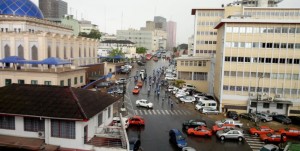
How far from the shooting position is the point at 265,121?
43.0m

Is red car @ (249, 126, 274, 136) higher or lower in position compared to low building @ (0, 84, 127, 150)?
lower

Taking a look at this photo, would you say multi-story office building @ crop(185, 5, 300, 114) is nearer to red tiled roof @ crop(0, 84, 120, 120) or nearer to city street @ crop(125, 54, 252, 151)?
city street @ crop(125, 54, 252, 151)

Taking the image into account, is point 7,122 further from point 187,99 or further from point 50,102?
point 187,99

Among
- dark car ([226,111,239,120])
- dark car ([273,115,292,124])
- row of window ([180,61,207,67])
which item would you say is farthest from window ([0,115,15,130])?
row of window ([180,61,207,67])

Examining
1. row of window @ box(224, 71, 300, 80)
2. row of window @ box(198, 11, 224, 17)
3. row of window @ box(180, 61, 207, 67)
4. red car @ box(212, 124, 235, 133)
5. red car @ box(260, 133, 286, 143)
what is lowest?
red car @ box(260, 133, 286, 143)

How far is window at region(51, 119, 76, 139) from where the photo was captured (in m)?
20.8

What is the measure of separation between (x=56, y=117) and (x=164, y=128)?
19.8 metres

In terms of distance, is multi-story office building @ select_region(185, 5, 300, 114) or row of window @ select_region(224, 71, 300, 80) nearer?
multi-story office building @ select_region(185, 5, 300, 114)

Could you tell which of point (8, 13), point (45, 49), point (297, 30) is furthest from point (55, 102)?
point (8, 13)

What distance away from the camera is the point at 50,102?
22125 mm

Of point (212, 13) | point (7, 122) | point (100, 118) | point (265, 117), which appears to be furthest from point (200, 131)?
point (212, 13)

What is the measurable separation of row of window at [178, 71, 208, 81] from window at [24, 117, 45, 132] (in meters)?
52.9

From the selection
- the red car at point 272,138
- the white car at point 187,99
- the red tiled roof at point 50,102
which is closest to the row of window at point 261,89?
the white car at point 187,99

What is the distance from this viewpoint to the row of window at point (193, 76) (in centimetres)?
6900
